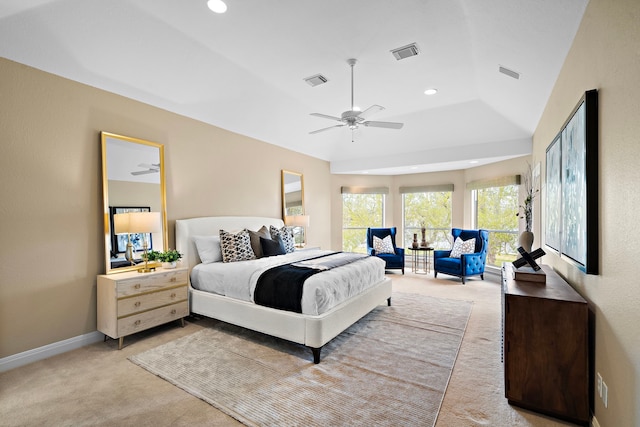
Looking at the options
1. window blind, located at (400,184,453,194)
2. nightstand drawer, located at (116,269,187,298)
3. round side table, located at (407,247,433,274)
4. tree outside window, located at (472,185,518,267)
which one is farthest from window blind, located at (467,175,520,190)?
nightstand drawer, located at (116,269,187,298)

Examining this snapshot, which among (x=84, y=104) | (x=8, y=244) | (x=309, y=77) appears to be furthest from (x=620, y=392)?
(x=84, y=104)

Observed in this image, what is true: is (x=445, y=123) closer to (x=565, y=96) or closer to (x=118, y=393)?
(x=565, y=96)

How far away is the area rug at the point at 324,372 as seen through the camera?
79.9 inches

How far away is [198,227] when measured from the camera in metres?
4.15

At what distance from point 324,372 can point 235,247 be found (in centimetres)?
208

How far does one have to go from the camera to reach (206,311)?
3.57 metres

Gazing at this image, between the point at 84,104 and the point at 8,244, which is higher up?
the point at 84,104

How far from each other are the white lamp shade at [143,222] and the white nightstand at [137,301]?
0.48 metres

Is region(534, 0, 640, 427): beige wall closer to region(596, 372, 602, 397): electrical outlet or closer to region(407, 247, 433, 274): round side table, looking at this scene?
region(596, 372, 602, 397): electrical outlet

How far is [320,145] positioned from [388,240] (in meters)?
2.56

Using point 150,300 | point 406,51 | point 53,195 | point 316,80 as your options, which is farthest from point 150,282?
point 406,51

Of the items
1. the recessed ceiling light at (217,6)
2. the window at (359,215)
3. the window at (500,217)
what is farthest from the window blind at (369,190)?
the recessed ceiling light at (217,6)

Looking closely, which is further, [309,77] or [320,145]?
[320,145]

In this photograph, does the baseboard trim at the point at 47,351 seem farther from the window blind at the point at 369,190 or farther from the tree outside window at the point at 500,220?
the tree outside window at the point at 500,220
